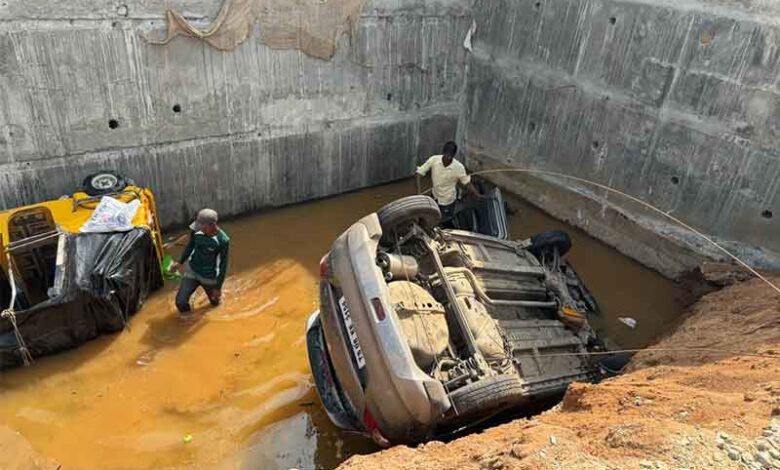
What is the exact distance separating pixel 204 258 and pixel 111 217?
1.07 metres

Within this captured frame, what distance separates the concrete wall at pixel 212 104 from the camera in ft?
20.0

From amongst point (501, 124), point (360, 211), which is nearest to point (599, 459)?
point (360, 211)

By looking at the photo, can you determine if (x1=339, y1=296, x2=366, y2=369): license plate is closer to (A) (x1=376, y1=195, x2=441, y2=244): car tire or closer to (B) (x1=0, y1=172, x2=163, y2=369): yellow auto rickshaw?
(A) (x1=376, y1=195, x2=441, y2=244): car tire

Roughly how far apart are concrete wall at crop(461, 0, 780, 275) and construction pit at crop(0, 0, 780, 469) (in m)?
0.03

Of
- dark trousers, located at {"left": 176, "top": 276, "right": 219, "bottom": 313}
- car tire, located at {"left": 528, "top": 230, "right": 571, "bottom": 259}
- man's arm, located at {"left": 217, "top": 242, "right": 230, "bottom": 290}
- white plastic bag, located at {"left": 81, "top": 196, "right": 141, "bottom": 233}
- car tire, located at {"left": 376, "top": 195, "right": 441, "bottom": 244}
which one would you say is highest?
car tire, located at {"left": 376, "top": 195, "right": 441, "bottom": 244}

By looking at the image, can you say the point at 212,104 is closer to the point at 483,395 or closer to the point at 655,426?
the point at 483,395

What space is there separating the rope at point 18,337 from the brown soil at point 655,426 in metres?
3.53

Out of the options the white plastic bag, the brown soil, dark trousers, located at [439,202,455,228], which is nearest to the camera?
the brown soil

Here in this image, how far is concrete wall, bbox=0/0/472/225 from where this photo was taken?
6086 mm

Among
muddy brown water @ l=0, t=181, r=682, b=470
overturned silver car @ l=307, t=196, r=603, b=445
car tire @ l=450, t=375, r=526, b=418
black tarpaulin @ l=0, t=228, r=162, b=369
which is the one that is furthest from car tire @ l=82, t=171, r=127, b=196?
car tire @ l=450, t=375, r=526, b=418

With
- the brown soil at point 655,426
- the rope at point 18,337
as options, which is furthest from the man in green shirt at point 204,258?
the brown soil at point 655,426

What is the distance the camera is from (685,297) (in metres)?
7.04

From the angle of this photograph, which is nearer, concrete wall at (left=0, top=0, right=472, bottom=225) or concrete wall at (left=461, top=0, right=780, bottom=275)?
concrete wall at (left=0, top=0, right=472, bottom=225)

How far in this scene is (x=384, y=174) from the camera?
9.28 m
